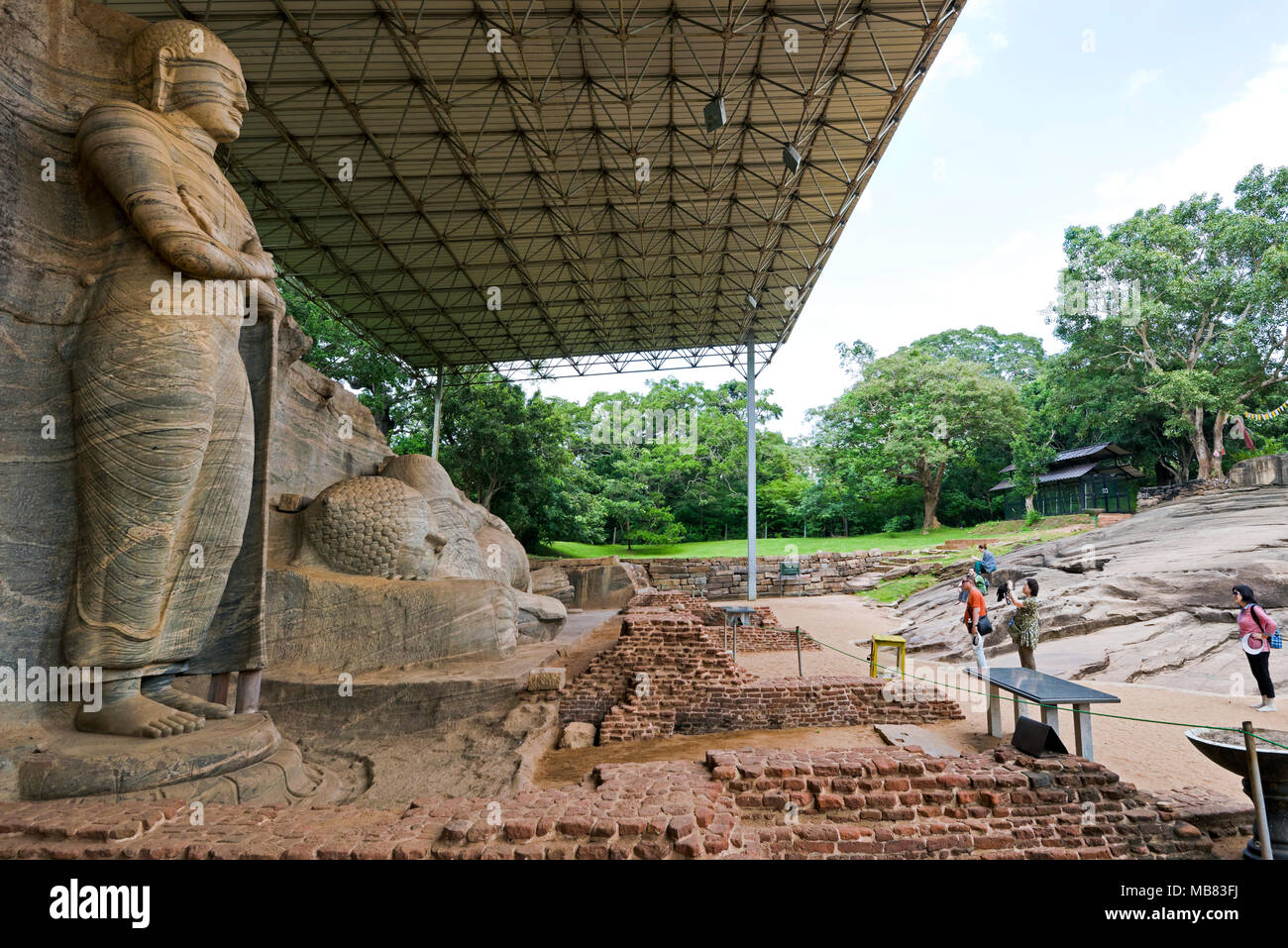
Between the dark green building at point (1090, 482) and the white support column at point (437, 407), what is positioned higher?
the white support column at point (437, 407)

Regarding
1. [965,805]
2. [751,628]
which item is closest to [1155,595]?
[751,628]

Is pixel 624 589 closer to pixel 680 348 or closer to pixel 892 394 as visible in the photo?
pixel 680 348

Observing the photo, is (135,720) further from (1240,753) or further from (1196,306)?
(1196,306)

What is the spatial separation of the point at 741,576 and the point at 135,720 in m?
19.8

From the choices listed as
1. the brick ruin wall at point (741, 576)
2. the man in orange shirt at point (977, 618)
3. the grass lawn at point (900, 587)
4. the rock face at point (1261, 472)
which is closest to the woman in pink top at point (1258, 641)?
the man in orange shirt at point (977, 618)

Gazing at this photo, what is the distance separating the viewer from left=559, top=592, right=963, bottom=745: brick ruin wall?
21.6 ft

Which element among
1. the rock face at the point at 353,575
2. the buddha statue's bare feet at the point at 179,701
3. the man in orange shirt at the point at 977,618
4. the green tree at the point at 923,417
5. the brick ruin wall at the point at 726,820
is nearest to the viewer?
the brick ruin wall at the point at 726,820

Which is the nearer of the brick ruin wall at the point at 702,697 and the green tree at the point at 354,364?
the brick ruin wall at the point at 702,697

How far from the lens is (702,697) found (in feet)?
22.4

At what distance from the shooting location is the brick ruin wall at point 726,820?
267 cm

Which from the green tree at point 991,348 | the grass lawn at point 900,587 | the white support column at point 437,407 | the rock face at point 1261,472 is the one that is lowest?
the grass lawn at point 900,587

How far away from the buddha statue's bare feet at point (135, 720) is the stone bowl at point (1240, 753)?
5.43 meters

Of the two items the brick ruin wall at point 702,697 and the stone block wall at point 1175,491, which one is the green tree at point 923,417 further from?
the brick ruin wall at point 702,697

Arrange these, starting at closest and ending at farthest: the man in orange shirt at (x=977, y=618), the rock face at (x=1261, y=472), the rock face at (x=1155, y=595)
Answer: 1. the man in orange shirt at (x=977, y=618)
2. the rock face at (x=1155, y=595)
3. the rock face at (x=1261, y=472)
